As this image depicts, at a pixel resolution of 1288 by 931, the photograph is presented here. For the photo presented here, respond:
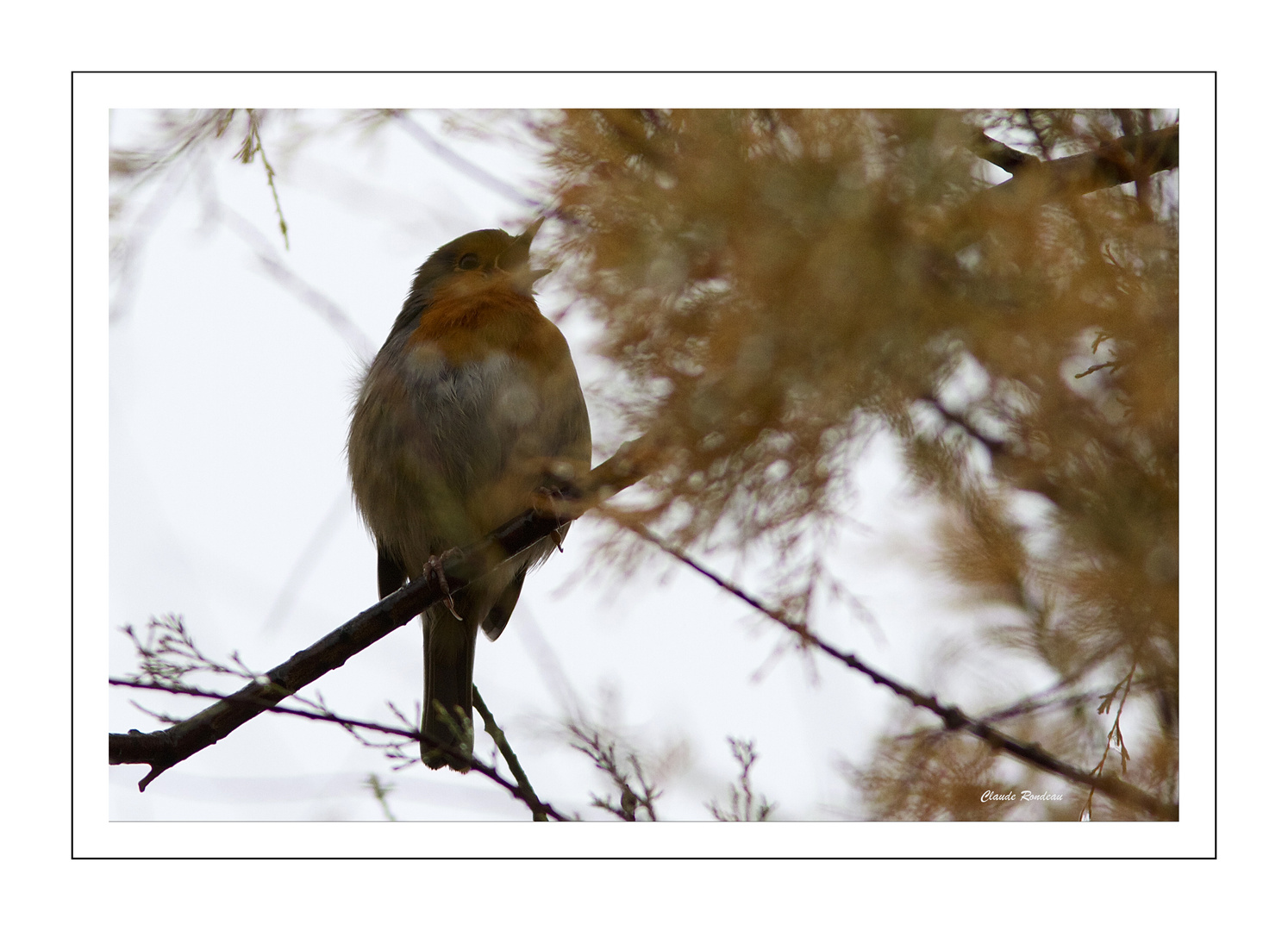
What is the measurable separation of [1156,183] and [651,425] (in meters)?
1.17

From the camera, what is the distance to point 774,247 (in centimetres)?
140

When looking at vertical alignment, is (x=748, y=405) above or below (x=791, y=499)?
above

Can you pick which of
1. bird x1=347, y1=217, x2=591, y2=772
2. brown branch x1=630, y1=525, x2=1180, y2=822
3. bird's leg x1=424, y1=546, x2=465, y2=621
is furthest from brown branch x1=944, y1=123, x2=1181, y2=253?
bird's leg x1=424, y1=546, x2=465, y2=621

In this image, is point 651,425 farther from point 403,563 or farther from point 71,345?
point 403,563

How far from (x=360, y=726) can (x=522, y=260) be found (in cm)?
116

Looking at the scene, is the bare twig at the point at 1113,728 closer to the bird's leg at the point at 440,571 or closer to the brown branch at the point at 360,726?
the brown branch at the point at 360,726

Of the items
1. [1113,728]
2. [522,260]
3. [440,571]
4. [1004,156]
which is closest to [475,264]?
[522,260]

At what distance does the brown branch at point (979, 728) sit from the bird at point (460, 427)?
0.81 meters

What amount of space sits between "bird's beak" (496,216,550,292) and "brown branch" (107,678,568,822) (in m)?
0.98

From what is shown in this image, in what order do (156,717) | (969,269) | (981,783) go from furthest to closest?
1. (156,717)
2. (981,783)
3. (969,269)

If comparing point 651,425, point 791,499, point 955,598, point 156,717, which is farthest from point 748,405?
point 156,717

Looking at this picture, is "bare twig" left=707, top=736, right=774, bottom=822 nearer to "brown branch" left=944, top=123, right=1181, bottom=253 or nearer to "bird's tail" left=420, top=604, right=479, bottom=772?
"bird's tail" left=420, top=604, right=479, bottom=772

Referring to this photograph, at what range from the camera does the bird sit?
9.10ft

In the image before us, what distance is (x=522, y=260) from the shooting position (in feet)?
8.59
